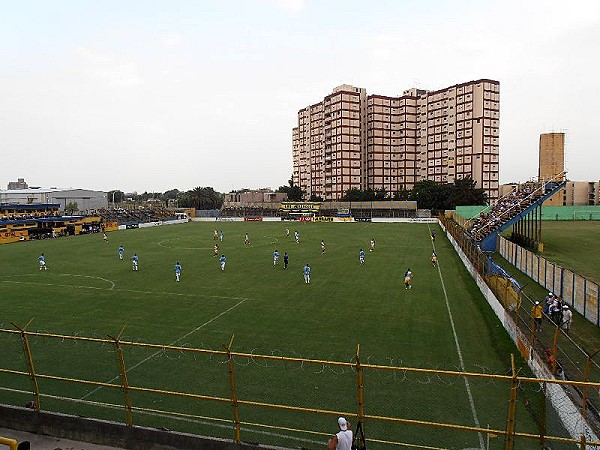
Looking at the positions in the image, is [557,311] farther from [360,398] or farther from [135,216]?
[135,216]

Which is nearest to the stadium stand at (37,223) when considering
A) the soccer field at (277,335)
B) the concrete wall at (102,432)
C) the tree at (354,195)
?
the soccer field at (277,335)

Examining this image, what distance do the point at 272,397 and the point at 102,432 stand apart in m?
4.28

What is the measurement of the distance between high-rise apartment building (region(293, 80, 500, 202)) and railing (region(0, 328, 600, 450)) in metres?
127

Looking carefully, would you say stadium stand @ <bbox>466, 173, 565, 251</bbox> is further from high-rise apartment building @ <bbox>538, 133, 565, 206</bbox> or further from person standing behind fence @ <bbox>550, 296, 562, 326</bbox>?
person standing behind fence @ <bbox>550, 296, 562, 326</bbox>

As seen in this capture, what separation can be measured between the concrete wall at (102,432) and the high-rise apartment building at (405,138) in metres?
132

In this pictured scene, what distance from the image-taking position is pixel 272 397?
11555 mm

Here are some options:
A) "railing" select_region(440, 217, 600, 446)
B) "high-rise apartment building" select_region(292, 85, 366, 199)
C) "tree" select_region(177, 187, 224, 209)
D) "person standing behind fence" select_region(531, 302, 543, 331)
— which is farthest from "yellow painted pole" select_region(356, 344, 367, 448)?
"tree" select_region(177, 187, 224, 209)

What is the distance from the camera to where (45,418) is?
29.8 feet

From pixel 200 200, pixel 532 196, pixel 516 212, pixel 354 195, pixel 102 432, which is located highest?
pixel 354 195

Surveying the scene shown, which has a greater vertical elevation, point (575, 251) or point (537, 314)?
→ point (537, 314)

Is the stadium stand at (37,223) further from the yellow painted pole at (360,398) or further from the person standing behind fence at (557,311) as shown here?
the yellow painted pole at (360,398)

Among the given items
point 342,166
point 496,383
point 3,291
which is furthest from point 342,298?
point 342,166

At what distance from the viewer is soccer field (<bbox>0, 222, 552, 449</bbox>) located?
35.6 feet

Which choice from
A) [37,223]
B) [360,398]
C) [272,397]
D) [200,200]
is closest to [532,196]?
[272,397]
